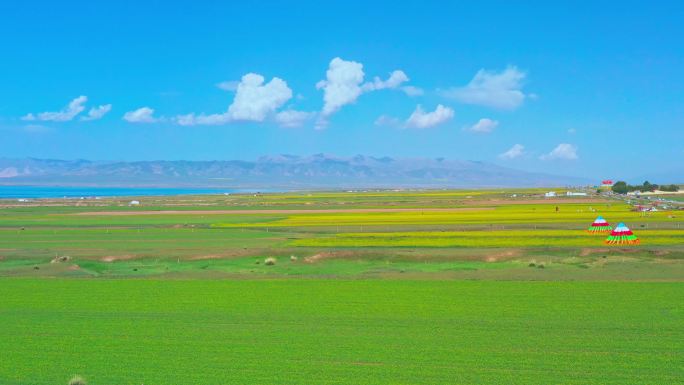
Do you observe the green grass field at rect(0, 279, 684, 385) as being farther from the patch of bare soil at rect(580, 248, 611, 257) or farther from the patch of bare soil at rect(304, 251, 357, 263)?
the patch of bare soil at rect(580, 248, 611, 257)

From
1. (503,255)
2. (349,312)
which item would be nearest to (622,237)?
(503,255)

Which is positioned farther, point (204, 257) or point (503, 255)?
point (204, 257)

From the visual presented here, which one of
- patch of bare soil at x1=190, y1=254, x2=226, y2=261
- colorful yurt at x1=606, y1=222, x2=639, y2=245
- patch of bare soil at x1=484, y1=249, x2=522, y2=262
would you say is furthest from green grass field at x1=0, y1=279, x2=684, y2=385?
colorful yurt at x1=606, y1=222, x2=639, y2=245

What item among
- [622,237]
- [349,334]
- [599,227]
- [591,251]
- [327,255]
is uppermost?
[599,227]

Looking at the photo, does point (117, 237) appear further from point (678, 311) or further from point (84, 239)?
point (678, 311)

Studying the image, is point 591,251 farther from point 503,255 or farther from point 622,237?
point 503,255

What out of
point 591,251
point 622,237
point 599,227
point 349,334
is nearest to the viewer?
point 349,334

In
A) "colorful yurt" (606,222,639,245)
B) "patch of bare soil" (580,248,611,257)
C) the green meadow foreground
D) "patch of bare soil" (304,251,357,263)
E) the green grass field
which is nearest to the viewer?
the green grass field

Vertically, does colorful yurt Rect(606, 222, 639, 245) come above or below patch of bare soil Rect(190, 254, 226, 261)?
above
